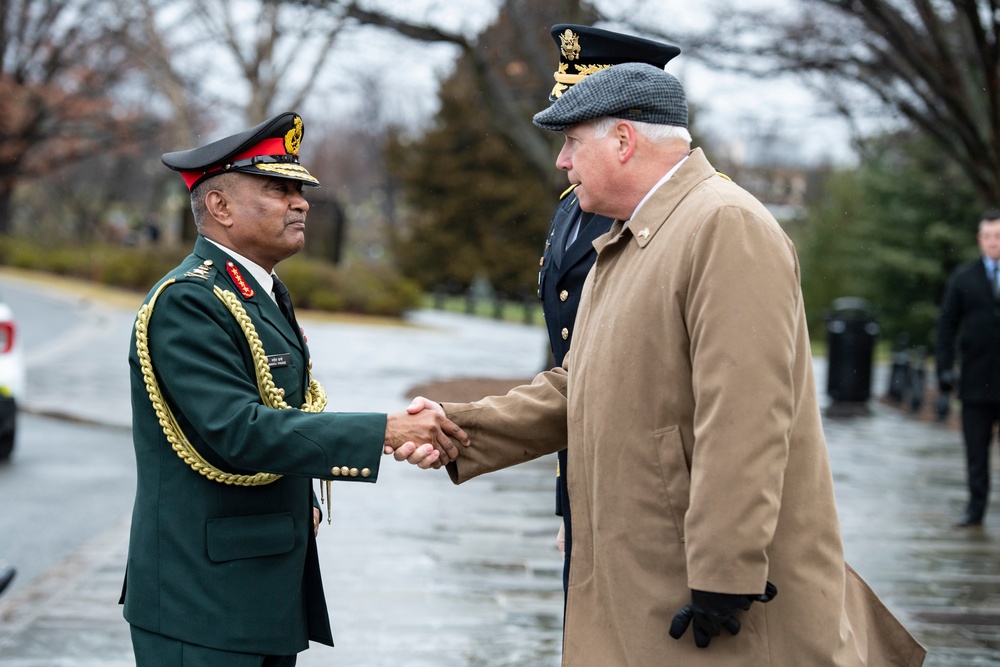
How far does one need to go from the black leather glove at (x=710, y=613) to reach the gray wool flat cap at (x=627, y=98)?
3.52 ft

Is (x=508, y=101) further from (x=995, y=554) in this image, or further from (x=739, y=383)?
(x=739, y=383)

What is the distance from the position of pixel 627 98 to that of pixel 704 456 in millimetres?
833

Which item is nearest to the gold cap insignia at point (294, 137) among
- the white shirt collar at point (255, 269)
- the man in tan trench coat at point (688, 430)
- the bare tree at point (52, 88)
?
the white shirt collar at point (255, 269)

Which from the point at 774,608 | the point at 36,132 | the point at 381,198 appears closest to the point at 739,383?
the point at 774,608

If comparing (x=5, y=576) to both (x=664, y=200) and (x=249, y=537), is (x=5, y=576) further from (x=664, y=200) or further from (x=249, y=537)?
(x=664, y=200)

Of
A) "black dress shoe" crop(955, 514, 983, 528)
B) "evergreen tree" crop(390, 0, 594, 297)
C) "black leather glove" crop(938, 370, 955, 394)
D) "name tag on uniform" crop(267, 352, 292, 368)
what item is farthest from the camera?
"evergreen tree" crop(390, 0, 594, 297)

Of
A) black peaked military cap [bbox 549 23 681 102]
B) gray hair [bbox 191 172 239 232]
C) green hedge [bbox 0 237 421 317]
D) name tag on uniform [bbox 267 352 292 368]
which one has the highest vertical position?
black peaked military cap [bbox 549 23 681 102]

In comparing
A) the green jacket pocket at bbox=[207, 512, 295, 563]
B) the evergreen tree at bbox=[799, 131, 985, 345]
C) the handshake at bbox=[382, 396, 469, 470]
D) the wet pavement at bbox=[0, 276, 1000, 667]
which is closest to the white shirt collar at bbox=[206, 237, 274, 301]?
the handshake at bbox=[382, 396, 469, 470]

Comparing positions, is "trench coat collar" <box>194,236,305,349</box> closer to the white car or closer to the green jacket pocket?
the green jacket pocket

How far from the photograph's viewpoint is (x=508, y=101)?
14023 millimetres

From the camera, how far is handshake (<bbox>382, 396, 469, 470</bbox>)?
9.89 ft

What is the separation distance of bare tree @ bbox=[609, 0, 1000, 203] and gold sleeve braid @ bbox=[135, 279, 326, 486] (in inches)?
416

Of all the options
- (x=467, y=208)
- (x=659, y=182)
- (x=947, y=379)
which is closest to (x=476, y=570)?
(x=659, y=182)

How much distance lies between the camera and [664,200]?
2.65m
